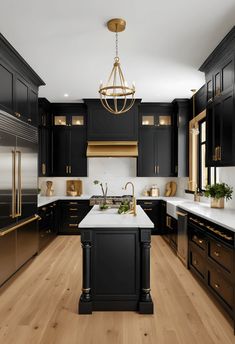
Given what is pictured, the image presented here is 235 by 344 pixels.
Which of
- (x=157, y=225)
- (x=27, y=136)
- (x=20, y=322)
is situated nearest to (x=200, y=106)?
(x=157, y=225)

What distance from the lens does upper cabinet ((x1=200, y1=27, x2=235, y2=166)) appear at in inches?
134

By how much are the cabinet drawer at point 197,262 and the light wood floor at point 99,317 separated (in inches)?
6.7

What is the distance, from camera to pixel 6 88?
143 inches

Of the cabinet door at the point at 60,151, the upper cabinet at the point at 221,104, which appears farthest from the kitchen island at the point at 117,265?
the cabinet door at the point at 60,151

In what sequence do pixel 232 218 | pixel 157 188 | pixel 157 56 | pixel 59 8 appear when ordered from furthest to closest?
pixel 157 188 → pixel 157 56 → pixel 232 218 → pixel 59 8

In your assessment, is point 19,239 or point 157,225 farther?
point 157,225

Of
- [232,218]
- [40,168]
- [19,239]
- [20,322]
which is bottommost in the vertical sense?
[20,322]

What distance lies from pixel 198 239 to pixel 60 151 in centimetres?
402

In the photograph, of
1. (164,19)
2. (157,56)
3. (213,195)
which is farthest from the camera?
(213,195)

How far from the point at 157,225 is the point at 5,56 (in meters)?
4.57

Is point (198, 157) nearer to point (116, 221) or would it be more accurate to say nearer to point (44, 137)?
point (44, 137)

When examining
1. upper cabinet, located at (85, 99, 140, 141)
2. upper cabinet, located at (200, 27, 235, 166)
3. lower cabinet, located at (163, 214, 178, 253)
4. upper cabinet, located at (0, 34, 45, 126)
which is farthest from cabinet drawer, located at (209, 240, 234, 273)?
upper cabinet, located at (85, 99, 140, 141)

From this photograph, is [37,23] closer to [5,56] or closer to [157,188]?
[5,56]

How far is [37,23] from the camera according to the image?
10.00 feet
